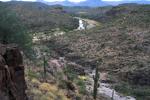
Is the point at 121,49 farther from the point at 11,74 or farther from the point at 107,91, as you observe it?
the point at 11,74

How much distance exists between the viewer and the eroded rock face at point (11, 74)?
19.1 meters

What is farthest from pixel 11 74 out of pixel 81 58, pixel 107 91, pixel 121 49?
pixel 121 49

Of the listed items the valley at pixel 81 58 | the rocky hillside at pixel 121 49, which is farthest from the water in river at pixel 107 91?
the rocky hillside at pixel 121 49

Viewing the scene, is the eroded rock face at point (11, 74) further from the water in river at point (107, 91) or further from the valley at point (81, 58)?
the water in river at point (107, 91)

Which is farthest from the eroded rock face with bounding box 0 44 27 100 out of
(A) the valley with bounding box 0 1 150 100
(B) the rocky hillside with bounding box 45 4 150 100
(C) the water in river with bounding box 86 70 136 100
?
(B) the rocky hillside with bounding box 45 4 150 100

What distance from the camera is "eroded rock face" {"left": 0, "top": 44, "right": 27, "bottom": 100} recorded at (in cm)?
1912

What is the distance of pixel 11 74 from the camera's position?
20.7m

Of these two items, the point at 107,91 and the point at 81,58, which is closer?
the point at 107,91

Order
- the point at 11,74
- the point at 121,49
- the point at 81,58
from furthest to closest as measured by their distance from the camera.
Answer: the point at 121,49 → the point at 81,58 → the point at 11,74

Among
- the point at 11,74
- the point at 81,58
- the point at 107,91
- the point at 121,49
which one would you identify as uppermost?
the point at 11,74

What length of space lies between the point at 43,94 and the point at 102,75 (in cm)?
4917

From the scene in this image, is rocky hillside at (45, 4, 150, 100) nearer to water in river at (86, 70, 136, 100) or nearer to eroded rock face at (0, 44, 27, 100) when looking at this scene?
water in river at (86, 70, 136, 100)

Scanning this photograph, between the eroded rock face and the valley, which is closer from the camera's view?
the eroded rock face

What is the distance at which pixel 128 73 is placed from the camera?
83.4 m
